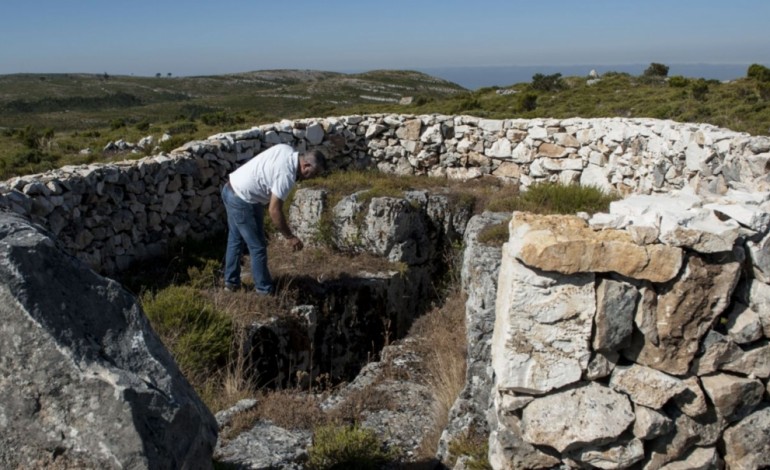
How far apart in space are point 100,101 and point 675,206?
217 ft

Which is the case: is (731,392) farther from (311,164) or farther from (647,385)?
(311,164)

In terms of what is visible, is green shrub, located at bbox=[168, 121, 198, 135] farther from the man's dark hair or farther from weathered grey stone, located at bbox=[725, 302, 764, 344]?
weathered grey stone, located at bbox=[725, 302, 764, 344]

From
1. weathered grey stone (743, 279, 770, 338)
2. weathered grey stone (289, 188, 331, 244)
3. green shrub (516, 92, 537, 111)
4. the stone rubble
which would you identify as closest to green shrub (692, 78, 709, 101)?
green shrub (516, 92, 537, 111)

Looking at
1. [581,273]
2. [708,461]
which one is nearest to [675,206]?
[581,273]

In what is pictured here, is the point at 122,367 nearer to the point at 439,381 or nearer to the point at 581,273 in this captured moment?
the point at 581,273

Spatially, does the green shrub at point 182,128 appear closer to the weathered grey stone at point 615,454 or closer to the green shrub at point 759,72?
the weathered grey stone at point 615,454

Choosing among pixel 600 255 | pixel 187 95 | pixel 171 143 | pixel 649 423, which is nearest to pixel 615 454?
pixel 649 423

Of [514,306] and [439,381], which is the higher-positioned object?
[514,306]

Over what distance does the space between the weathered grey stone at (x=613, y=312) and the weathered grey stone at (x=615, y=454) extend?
0.54 m

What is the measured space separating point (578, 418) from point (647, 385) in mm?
399

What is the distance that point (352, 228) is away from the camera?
927 centimetres

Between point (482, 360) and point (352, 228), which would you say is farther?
point (352, 228)

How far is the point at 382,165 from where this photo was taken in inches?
487

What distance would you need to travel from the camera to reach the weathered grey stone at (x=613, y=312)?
11.4ft
